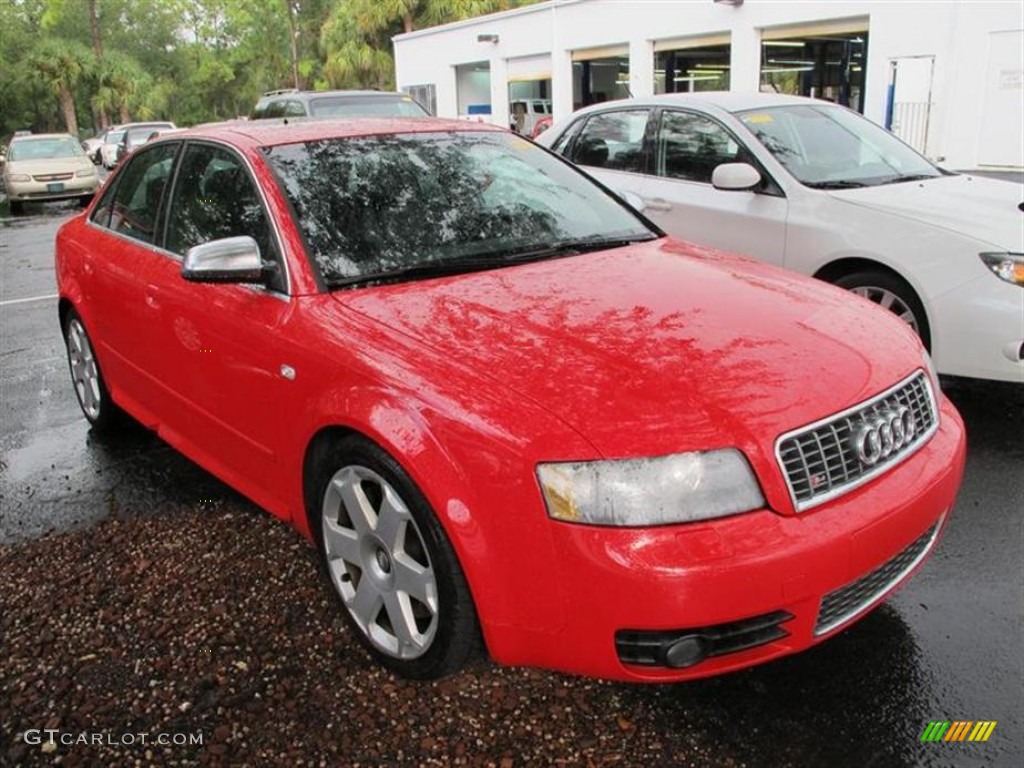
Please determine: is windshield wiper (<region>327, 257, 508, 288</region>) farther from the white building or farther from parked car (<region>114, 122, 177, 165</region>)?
parked car (<region>114, 122, 177, 165</region>)

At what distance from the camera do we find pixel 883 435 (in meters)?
2.48

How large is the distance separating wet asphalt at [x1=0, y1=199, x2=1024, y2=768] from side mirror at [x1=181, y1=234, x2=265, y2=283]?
53.7 inches

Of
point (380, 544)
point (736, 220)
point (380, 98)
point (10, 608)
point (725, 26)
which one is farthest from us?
point (725, 26)

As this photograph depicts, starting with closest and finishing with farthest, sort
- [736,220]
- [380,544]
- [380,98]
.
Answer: [380,544]
[736,220]
[380,98]

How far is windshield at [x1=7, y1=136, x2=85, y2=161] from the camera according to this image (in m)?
19.6

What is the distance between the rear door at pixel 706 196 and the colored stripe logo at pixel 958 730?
332 centimetres

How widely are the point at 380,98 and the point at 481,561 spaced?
38.1ft

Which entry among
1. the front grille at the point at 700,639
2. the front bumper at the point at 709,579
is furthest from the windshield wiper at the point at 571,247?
the front grille at the point at 700,639

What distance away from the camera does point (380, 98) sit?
12.9 m

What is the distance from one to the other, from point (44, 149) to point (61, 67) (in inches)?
1385

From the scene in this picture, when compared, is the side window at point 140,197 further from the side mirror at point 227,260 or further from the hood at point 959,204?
the hood at point 959,204

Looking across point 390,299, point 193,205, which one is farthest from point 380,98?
point 390,299

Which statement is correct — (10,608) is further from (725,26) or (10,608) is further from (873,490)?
(725,26)

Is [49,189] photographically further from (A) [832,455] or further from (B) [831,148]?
(A) [832,455]
